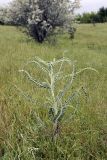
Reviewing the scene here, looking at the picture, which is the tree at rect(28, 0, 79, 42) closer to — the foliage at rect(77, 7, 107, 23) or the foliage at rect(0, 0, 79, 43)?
the foliage at rect(0, 0, 79, 43)

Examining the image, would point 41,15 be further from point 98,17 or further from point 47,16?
point 98,17

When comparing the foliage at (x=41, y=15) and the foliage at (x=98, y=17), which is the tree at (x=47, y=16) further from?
the foliage at (x=98, y=17)

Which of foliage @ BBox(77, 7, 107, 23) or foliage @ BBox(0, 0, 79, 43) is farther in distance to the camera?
foliage @ BBox(77, 7, 107, 23)

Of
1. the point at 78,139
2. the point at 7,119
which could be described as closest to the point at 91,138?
the point at 78,139

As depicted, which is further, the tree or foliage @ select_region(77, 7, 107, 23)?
foliage @ select_region(77, 7, 107, 23)

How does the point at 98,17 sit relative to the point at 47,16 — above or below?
below

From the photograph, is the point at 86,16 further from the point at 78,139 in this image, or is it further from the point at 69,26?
the point at 78,139

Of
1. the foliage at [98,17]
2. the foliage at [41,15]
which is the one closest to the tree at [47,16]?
the foliage at [41,15]

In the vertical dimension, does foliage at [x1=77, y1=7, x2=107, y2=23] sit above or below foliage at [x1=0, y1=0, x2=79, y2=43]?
below

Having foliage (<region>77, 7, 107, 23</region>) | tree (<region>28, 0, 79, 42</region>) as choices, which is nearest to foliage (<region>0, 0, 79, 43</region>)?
Answer: tree (<region>28, 0, 79, 42</region>)

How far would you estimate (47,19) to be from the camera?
890 inches

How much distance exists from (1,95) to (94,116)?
4.70ft

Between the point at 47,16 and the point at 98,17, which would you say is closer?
the point at 47,16

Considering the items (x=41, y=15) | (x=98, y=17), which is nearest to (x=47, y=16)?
(x=41, y=15)
